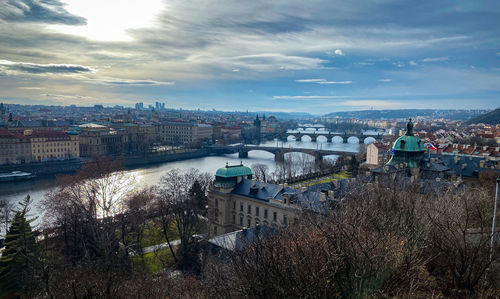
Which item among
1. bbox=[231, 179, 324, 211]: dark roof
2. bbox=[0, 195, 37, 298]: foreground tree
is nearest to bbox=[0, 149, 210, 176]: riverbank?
bbox=[231, 179, 324, 211]: dark roof

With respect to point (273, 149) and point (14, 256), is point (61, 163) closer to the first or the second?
point (273, 149)

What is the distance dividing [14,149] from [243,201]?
5013 cm

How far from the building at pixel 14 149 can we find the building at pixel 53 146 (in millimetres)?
929

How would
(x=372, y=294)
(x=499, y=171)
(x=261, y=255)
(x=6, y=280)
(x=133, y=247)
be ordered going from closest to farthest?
(x=372, y=294), (x=261, y=255), (x=6, y=280), (x=133, y=247), (x=499, y=171)

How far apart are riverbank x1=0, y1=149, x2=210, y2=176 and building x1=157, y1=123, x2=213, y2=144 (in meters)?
25.2

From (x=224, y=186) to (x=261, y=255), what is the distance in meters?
20.2

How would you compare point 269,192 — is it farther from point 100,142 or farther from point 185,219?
point 100,142

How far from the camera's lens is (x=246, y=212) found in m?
27.5

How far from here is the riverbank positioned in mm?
55531

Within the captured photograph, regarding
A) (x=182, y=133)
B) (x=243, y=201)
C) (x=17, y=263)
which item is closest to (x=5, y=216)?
(x=17, y=263)

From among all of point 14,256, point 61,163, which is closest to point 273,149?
point 61,163

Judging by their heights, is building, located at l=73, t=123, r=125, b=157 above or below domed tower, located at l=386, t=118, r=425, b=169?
below

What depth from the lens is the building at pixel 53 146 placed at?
61906 millimetres

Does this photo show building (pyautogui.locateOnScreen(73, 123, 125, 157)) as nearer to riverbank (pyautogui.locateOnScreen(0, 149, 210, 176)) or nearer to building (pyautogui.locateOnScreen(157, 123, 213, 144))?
riverbank (pyautogui.locateOnScreen(0, 149, 210, 176))
